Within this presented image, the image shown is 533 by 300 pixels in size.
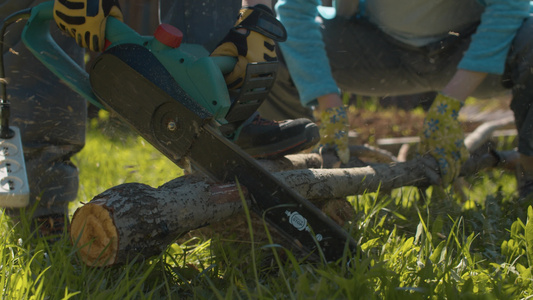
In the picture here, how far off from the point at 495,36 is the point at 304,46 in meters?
1.02

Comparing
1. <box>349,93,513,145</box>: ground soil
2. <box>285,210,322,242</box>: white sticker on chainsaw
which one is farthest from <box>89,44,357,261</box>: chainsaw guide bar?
<box>349,93,513,145</box>: ground soil

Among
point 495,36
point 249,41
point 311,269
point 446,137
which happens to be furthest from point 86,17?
point 495,36

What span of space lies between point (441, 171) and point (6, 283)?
2072 mm

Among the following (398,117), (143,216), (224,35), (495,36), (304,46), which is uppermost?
(495,36)

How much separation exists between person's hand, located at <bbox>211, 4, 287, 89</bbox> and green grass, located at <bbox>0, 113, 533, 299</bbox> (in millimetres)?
618

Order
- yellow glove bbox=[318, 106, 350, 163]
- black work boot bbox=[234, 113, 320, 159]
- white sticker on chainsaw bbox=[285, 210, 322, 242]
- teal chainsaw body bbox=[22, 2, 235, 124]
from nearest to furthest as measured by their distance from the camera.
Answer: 1. white sticker on chainsaw bbox=[285, 210, 322, 242]
2. teal chainsaw body bbox=[22, 2, 235, 124]
3. black work boot bbox=[234, 113, 320, 159]
4. yellow glove bbox=[318, 106, 350, 163]

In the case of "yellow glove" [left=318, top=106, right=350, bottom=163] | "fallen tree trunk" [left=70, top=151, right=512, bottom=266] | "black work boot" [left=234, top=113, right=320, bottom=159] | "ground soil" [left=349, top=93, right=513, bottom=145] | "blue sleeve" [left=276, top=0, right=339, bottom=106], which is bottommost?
"ground soil" [left=349, top=93, right=513, bottom=145]

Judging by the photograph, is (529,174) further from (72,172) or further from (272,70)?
(72,172)

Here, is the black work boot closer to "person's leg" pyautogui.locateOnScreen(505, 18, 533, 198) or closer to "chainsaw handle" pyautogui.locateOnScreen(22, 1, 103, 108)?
"chainsaw handle" pyautogui.locateOnScreen(22, 1, 103, 108)

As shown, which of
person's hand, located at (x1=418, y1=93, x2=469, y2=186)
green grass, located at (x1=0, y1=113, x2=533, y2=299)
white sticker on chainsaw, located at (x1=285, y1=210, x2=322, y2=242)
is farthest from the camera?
person's hand, located at (x1=418, y1=93, x2=469, y2=186)

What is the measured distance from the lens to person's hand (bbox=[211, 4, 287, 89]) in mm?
1978

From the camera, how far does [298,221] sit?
5.27 ft

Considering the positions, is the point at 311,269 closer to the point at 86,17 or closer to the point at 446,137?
the point at 86,17

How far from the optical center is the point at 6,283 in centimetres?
142
